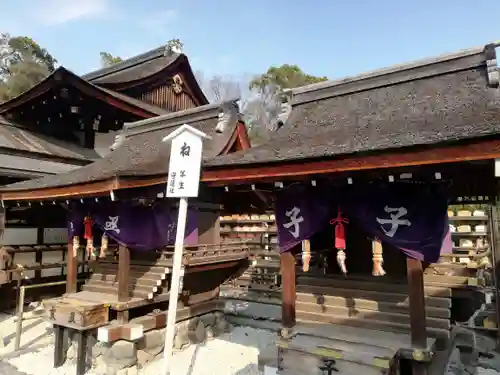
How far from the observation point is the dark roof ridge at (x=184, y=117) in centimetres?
1084

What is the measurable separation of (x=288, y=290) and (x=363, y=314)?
1.32 m

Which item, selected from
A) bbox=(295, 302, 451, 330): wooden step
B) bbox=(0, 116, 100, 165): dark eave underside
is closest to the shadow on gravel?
bbox=(295, 302, 451, 330): wooden step

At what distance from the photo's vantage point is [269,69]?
121 ft

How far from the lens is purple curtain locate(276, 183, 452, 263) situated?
514 cm

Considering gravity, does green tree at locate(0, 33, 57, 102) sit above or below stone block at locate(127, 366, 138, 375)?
above

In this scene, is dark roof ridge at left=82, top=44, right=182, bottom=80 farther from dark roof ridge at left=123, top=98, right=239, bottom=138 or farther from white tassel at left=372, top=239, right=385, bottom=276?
white tassel at left=372, top=239, right=385, bottom=276

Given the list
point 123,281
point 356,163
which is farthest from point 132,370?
point 356,163

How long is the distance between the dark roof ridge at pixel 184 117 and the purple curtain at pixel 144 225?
3837 mm

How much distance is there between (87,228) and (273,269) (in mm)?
6407

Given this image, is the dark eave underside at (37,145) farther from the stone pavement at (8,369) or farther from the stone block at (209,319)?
the stone block at (209,319)

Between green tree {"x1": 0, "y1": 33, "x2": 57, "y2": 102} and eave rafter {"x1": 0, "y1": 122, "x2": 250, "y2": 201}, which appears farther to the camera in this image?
green tree {"x1": 0, "y1": 33, "x2": 57, "y2": 102}

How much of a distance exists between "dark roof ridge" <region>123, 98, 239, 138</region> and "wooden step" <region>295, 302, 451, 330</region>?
20.1 feet

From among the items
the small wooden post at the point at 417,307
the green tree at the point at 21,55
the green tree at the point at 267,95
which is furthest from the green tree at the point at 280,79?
the small wooden post at the point at 417,307

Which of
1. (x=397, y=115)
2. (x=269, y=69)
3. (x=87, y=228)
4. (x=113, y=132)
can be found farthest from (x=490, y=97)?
(x=269, y=69)
